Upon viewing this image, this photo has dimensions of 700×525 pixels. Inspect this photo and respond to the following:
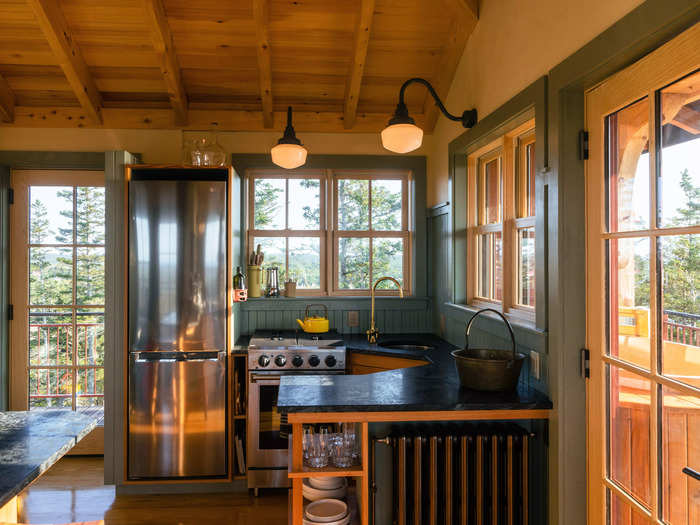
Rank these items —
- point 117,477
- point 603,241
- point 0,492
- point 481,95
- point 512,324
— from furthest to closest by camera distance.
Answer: point 117,477 < point 481,95 < point 512,324 < point 603,241 < point 0,492

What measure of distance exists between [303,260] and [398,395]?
210 centimetres

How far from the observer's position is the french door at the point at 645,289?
1.42 meters

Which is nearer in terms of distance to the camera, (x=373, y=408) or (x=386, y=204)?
(x=373, y=408)

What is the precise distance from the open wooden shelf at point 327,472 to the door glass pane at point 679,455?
108 centimetres

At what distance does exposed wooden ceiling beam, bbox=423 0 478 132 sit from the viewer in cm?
292

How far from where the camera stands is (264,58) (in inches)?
130

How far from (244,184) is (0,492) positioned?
2990 millimetres

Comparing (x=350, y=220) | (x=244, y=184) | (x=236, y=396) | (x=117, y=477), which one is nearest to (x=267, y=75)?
(x=244, y=184)

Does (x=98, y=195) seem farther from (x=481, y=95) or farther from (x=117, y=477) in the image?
(x=481, y=95)

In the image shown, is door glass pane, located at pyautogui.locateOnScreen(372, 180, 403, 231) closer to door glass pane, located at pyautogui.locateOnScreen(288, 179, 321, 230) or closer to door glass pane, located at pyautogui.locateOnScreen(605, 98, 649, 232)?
door glass pane, located at pyautogui.locateOnScreen(288, 179, 321, 230)

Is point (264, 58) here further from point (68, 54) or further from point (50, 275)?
point (50, 275)

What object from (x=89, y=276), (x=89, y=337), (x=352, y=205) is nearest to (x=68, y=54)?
(x=89, y=276)

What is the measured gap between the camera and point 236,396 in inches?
135

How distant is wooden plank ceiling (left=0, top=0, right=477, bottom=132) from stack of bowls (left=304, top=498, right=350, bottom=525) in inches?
104
